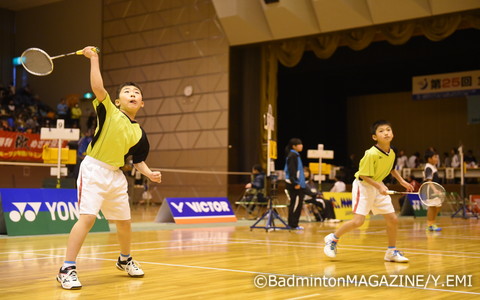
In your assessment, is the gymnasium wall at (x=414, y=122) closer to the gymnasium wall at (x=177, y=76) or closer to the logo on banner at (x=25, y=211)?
the gymnasium wall at (x=177, y=76)

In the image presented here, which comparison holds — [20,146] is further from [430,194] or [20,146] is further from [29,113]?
[430,194]

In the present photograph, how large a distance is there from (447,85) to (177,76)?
10814mm

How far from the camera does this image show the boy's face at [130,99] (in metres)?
5.21

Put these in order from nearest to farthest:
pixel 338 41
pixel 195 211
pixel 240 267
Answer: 1. pixel 240 267
2. pixel 195 211
3. pixel 338 41

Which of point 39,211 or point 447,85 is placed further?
point 447,85

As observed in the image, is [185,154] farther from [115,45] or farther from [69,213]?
[69,213]

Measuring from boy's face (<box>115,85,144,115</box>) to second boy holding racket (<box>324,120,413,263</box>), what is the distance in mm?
2675

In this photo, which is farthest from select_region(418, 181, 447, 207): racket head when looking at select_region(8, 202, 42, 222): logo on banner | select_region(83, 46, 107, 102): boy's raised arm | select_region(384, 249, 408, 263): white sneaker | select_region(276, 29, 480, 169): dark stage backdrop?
select_region(276, 29, 480, 169): dark stage backdrop

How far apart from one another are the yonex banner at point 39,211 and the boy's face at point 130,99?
509 cm

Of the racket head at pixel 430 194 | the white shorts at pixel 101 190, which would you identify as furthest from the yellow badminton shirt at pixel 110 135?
the racket head at pixel 430 194

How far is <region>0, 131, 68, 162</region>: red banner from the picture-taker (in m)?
20.3

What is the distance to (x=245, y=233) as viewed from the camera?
10.9 metres

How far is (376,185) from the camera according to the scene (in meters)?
6.58

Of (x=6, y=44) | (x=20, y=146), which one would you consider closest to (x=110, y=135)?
(x=20, y=146)
